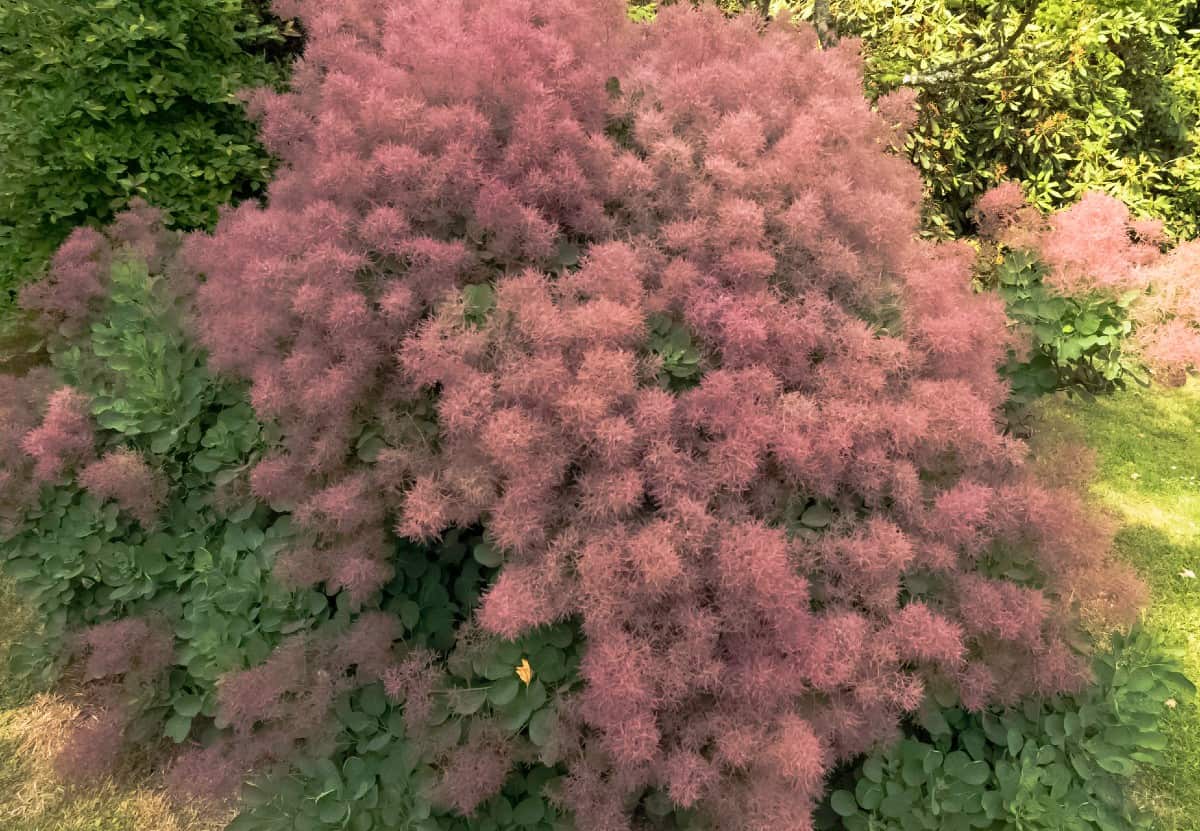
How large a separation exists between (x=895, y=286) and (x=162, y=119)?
3075 millimetres

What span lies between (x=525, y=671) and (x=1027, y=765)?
4.14 feet

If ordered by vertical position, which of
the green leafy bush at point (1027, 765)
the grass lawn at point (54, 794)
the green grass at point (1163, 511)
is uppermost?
the green leafy bush at point (1027, 765)

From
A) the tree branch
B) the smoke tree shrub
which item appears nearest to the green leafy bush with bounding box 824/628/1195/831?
the smoke tree shrub

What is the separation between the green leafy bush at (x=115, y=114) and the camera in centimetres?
282

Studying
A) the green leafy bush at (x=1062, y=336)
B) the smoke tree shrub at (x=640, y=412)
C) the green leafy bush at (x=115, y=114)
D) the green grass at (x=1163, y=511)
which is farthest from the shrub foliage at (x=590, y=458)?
the green leafy bush at (x=115, y=114)

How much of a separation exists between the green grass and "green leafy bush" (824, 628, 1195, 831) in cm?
51

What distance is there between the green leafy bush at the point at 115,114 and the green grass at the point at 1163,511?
Answer: 134 inches

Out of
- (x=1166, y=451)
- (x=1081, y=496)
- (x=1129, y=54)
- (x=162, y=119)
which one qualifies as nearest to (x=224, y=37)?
(x=162, y=119)

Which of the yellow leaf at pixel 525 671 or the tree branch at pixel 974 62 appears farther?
the tree branch at pixel 974 62

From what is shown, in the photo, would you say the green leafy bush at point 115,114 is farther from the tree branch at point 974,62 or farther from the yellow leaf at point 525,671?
the tree branch at point 974,62

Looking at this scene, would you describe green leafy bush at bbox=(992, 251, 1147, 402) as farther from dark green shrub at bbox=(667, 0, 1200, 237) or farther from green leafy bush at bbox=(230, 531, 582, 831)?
green leafy bush at bbox=(230, 531, 582, 831)

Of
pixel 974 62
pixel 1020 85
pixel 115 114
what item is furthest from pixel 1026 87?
pixel 115 114

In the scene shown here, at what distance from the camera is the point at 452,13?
191 centimetres

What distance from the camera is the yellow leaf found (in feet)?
5.30
